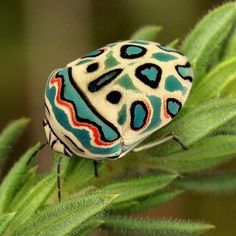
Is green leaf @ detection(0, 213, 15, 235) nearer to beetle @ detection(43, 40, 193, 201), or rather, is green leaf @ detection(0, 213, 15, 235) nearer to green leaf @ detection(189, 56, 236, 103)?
beetle @ detection(43, 40, 193, 201)

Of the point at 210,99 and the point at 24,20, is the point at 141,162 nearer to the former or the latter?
the point at 210,99

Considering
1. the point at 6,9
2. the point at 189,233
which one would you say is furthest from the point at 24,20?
the point at 189,233

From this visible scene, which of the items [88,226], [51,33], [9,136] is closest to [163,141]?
[88,226]

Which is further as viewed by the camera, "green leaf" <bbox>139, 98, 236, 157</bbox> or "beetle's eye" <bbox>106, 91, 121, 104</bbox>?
"beetle's eye" <bbox>106, 91, 121, 104</bbox>

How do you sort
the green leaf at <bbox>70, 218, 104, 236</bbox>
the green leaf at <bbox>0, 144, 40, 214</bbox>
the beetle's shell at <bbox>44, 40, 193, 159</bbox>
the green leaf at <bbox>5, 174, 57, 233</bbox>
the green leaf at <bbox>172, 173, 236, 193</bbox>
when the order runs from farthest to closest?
the green leaf at <bbox>172, 173, 236, 193</bbox>
the beetle's shell at <bbox>44, 40, 193, 159</bbox>
the green leaf at <bbox>0, 144, 40, 214</bbox>
the green leaf at <bbox>5, 174, 57, 233</bbox>
the green leaf at <bbox>70, 218, 104, 236</bbox>

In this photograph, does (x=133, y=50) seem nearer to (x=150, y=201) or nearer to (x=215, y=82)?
(x=215, y=82)

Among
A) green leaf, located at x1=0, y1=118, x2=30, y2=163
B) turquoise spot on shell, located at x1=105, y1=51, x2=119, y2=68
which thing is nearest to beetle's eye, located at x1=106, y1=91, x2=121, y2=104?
turquoise spot on shell, located at x1=105, y1=51, x2=119, y2=68
